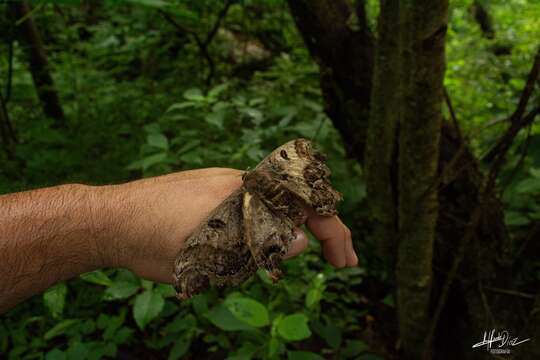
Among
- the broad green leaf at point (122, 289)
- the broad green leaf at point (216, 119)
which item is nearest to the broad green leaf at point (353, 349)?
the broad green leaf at point (122, 289)

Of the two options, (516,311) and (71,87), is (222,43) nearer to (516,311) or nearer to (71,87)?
(71,87)

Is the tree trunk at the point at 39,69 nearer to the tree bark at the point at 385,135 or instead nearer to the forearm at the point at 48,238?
the forearm at the point at 48,238

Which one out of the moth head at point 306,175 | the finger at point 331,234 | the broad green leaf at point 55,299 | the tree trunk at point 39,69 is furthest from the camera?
the tree trunk at point 39,69

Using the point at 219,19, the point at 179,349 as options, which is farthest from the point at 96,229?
the point at 219,19

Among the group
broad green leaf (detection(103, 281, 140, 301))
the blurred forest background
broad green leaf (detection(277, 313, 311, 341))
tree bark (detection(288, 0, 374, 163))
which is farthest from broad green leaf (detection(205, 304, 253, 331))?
tree bark (detection(288, 0, 374, 163))

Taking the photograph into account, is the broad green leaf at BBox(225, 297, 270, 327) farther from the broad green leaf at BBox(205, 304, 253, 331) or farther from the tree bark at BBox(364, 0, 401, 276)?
the tree bark at BBox(364, 0, 401, 276)

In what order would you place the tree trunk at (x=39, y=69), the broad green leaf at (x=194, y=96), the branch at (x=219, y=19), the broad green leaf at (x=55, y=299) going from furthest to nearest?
the branch at (x=219, y=19) < the tree trunk at (x=39, y=69) < the broad green leaf at (x=194, y=96) < the broad green leaf at (x=55, y=299)
